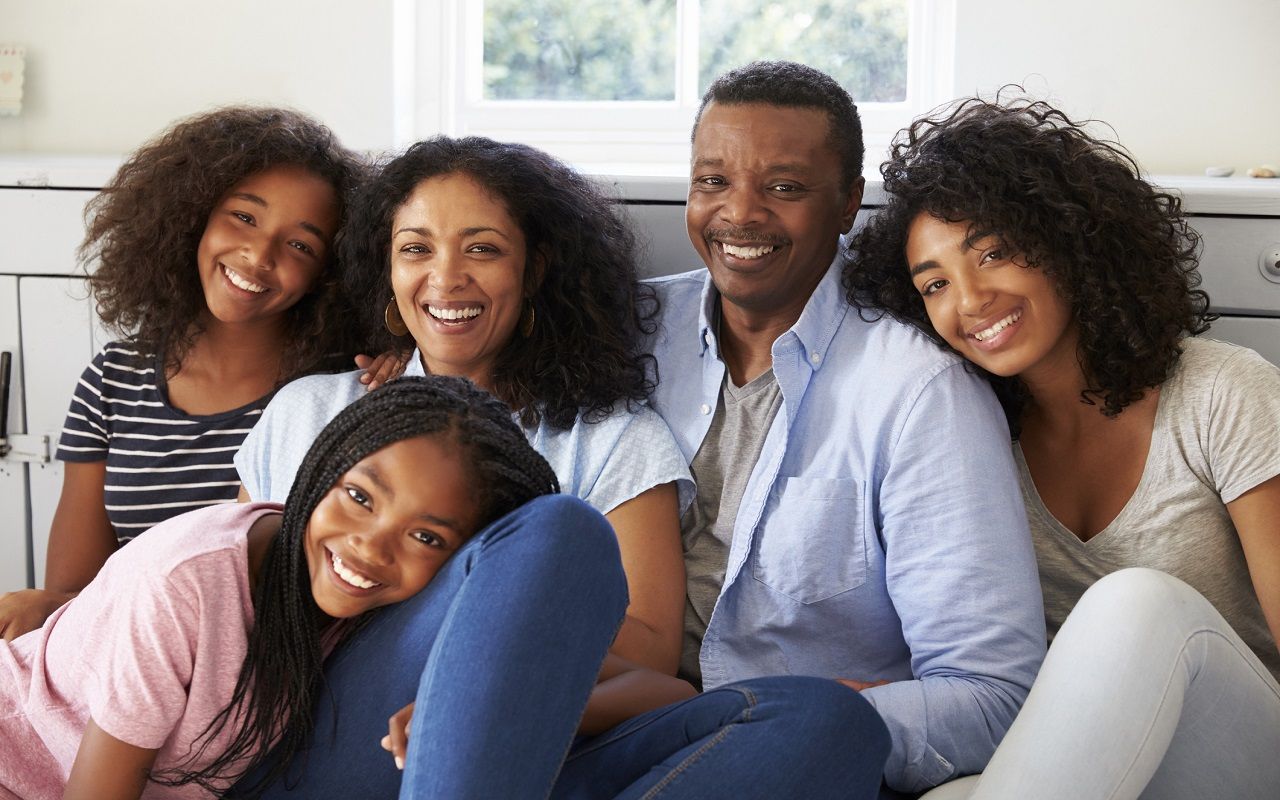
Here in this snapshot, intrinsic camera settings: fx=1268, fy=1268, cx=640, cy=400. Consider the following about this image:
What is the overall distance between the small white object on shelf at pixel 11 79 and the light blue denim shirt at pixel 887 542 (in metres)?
1.59

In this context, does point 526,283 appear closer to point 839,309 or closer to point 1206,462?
point 839,309

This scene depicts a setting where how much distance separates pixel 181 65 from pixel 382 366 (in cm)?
109

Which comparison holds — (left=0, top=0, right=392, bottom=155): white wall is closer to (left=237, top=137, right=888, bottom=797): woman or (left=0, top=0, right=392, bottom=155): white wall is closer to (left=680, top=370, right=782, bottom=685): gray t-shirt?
(left=237, top=137, right=888, bottom=797): woman

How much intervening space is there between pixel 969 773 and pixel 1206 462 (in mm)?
424

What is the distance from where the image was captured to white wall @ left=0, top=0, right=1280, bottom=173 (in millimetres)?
2164

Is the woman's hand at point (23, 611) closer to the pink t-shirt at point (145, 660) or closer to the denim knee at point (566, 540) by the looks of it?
the pink t-shirt at point (145, 660)

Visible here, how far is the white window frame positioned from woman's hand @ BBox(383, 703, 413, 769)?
4.96 ft

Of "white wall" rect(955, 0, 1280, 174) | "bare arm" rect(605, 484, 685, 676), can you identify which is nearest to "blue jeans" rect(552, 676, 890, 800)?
"bare arm" rect(605, 484, 685, 676)

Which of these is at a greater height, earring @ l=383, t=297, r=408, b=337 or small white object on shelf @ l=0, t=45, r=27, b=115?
small white object on shelf @ l=0, t=45, r=27, b=115

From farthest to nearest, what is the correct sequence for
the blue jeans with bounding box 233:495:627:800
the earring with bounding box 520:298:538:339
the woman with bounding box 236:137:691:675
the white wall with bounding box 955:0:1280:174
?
the white wall with bounding box 955:0:1280:174 → the earring with bounding box 520:298:538:339 → the woman with bounding box 236:137:691:675 → the blue jeans with bounding box 233:495:627:800

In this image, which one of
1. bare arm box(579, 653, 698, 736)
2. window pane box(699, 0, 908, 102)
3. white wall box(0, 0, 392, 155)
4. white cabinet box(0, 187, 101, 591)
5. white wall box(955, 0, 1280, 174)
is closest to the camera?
bare arm box(579, 653, 698, 736)

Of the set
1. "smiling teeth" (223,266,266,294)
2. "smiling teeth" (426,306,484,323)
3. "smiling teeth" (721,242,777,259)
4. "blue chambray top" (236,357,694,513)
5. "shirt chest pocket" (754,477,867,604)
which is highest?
"smiling teeth" (721,242,777,259)

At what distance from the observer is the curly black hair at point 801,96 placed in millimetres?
1507

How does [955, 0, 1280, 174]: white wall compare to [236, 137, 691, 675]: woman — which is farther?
[955, 0, 1280, 174]: white wall
